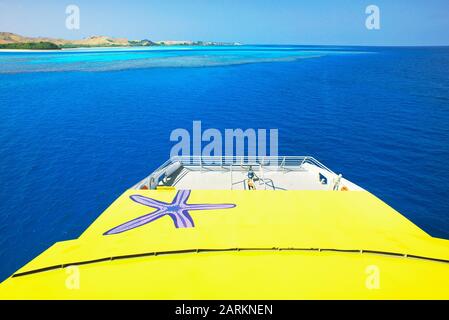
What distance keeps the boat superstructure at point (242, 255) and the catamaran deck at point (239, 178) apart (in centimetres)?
679

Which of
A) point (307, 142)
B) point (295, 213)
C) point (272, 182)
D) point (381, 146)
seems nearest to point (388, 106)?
point (381, 146)

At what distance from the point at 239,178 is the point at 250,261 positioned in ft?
42.9

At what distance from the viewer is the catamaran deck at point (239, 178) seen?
1933 centimetres

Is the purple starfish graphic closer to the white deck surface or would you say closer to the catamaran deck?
the catamaran deck

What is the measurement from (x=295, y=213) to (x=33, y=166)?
122ft

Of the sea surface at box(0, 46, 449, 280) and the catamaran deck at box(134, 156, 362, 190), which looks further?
the sea surface at box(0, 46, 449, 280)

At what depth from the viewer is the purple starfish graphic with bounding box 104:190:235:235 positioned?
33.8 ft

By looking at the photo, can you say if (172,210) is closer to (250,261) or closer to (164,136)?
(250,261)

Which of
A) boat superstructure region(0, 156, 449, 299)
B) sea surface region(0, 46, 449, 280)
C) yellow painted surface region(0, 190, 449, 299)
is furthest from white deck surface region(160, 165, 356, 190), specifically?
sea surface region(0, 46, 449, 280)

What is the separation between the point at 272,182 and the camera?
20.5m

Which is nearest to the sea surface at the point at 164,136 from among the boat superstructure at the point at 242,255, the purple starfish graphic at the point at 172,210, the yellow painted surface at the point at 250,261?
the purple starfish graphic at the point at 172,210

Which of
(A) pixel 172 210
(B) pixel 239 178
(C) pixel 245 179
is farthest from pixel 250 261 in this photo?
(B) pixel 239 178

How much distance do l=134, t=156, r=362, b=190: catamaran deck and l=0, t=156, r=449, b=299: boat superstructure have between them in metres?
6.79
